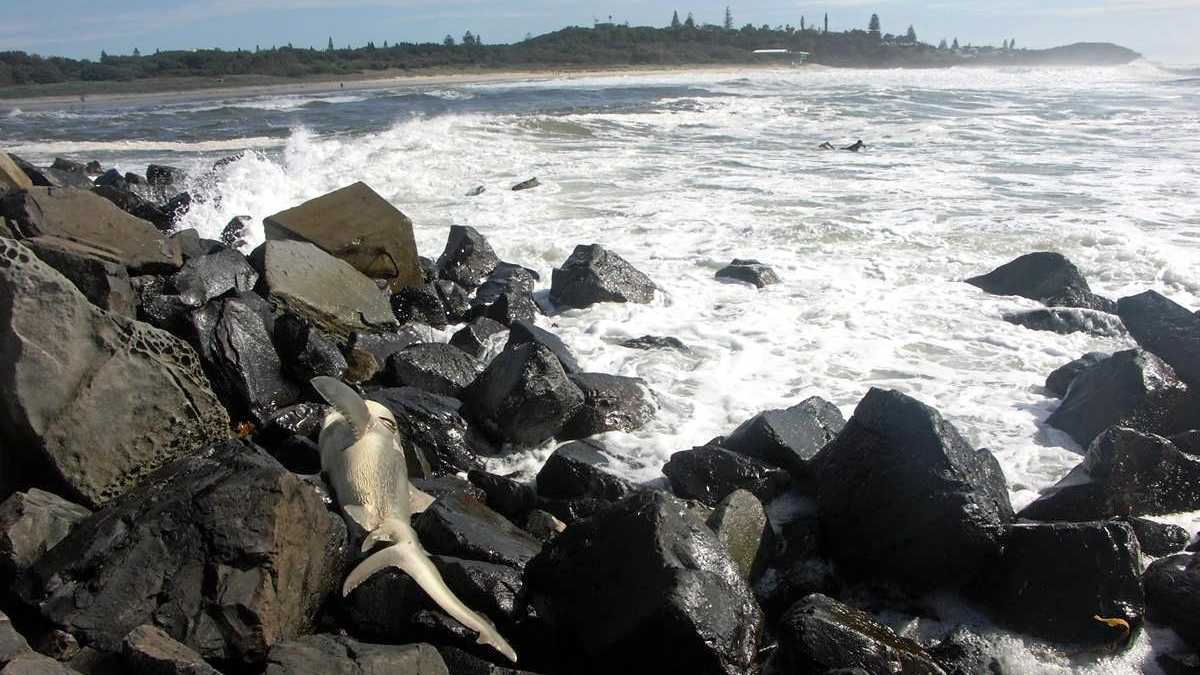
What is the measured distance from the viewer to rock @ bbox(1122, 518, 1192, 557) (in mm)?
4172

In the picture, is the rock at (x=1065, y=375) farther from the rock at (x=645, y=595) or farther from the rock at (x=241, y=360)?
the rock at (x=241, y=360)

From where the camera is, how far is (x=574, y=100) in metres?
35.2

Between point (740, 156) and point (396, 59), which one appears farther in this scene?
point (396, 59)

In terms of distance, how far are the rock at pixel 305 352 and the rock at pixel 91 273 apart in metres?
0.92

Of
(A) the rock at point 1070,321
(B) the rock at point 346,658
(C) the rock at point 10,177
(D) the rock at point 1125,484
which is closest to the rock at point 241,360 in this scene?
(B) the rock at point 346,658

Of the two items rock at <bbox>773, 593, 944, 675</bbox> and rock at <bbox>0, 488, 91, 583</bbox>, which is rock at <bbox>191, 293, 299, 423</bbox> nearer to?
rock at <bbox>0, 488, 91, 583</bbox>

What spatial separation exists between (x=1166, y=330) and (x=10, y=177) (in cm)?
955

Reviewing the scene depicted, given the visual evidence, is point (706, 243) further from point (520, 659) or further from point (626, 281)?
point (520, 659)

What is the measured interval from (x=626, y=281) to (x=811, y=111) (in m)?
23.9

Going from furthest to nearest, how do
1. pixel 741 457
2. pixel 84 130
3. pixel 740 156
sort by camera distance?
pixel 84 130 < pixel 740 156 < pixel 741 457

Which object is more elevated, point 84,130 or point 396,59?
point 396,59

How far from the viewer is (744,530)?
395cm

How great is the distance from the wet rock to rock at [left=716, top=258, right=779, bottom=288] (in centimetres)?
194

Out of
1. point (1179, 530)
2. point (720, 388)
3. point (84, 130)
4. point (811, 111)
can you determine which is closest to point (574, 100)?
point (811, 111)
